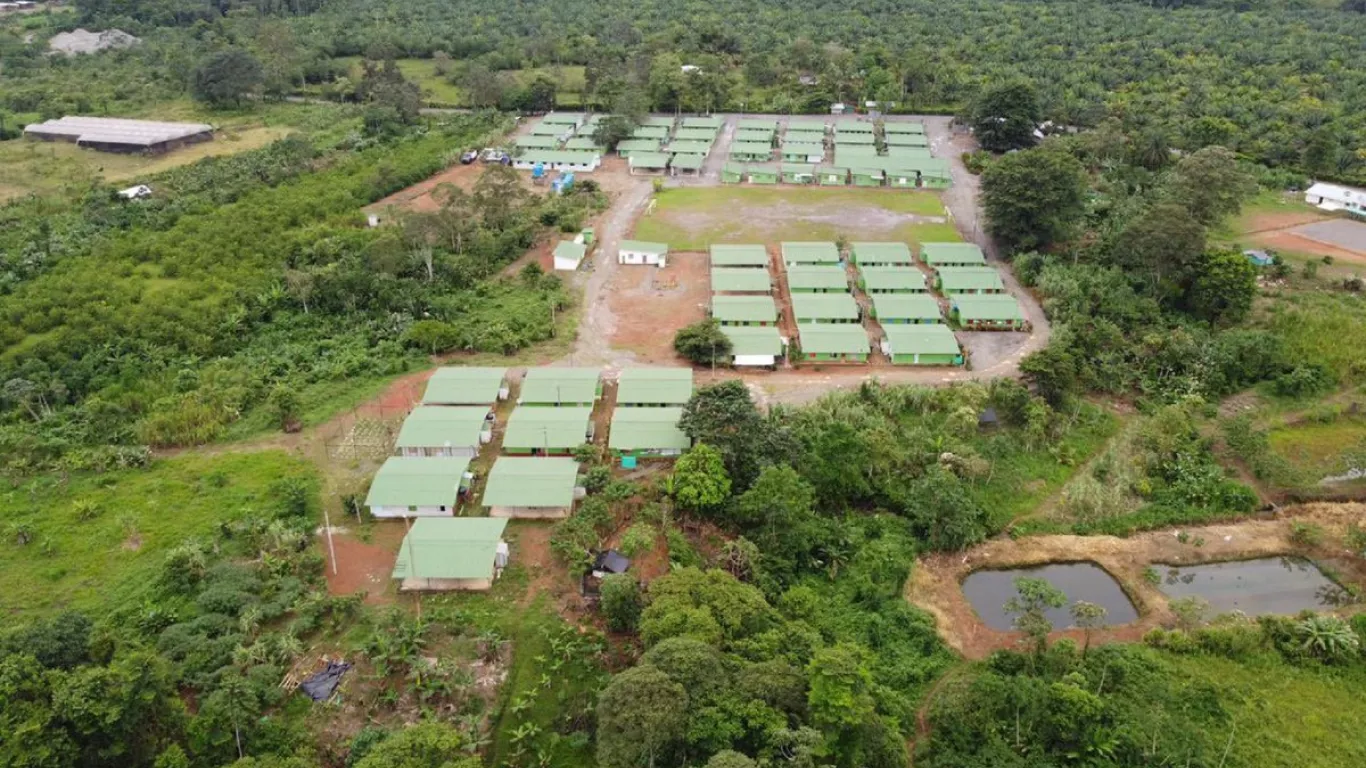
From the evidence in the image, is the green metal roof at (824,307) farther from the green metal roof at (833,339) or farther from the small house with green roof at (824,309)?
the green metal roof at (833,339)

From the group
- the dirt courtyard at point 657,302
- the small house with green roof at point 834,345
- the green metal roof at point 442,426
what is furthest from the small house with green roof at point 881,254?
the green metal roof at point 442,426

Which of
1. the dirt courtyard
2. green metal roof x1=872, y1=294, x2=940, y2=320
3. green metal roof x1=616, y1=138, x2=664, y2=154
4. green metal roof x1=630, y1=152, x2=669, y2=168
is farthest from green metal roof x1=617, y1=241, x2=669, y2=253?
green metal roof x1=616, y1=138, x2=664, y2=154

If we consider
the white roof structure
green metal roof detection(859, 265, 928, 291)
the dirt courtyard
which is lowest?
the white roof structure

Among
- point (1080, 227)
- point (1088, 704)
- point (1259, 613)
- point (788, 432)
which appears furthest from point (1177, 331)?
point (1088, 704)

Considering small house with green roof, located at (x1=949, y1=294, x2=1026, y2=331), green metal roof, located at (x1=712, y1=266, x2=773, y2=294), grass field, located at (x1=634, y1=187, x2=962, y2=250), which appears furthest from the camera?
grass field, located at (x1=634, y1=187, x2=962, y2=250)

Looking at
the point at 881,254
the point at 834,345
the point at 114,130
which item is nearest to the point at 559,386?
the point at 834,345

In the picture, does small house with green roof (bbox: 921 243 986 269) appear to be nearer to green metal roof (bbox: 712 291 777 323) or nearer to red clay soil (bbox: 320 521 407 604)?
green metal roof (bbox: 712 291 777 323)
